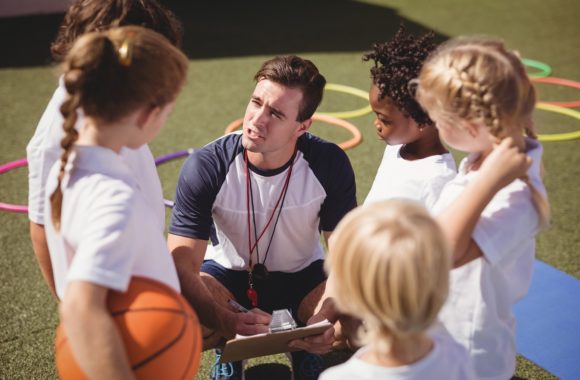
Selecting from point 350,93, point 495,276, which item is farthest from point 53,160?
point 350,93

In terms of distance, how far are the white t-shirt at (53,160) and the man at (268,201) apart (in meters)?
0.58

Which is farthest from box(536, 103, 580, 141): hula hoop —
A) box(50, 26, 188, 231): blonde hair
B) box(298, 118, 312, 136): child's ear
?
box(50, 26, 188, 231): blonde hair

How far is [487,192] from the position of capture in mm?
2146

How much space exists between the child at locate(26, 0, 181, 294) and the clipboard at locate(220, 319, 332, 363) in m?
0.65

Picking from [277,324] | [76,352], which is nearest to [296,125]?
[277,324]

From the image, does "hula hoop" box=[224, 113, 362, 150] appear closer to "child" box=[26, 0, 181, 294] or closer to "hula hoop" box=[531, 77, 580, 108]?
"hula hoop" box=[531, 77, 580, 108]

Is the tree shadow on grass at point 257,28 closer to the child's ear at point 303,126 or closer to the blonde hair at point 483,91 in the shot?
the child's ear at point 303,126

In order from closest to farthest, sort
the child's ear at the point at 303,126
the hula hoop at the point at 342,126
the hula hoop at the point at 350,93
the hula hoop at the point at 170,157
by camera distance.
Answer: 1. the child's ear at the point at 303,126
2. the hula hoop at the point at 170,157
3. the hula hoop at the point at 342,126
4. the hula hoop at the point at 350,93

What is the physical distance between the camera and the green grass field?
162 inches

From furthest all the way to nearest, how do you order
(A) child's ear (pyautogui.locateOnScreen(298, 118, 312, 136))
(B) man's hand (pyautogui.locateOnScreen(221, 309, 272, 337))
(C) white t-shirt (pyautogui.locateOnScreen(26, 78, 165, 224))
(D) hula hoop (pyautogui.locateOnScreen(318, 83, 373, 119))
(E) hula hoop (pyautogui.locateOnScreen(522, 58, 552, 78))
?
(E) hula hoop (pyautogui.locateOnScreen(522, 58, 552, 78)), (D) hula hoop (pyautogui.locateOnScreen(318, 83, 373, 119)), (A) child's ear (pyautogui.locateOnScreen(298, 118, 312, 136)), (B) man's hand (pyautogui.locateOnScreen(221, 309, 272, 337)), (C) white t-shirt (pyautogui.locateOnScreen(26, 78, 165, 224))

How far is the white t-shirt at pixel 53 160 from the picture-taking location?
2.68 meters

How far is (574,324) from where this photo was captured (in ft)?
12.9

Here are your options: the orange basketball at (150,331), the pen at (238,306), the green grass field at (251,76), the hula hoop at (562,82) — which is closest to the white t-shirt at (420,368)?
the orange basketball at (150,331)

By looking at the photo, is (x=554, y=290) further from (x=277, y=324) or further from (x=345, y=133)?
(x=345, y=133)
